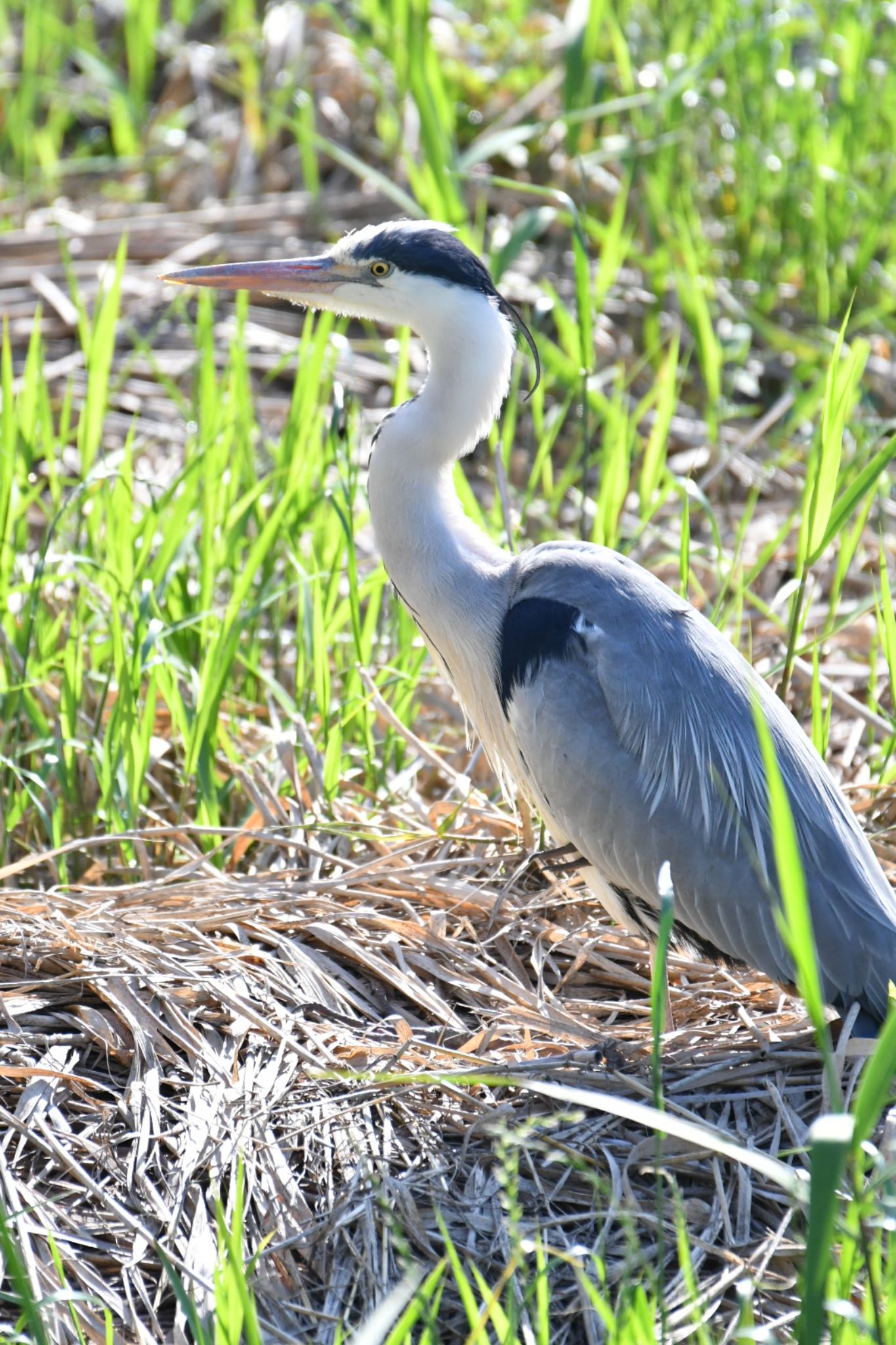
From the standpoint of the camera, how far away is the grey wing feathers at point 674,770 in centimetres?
260

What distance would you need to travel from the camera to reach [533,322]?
4.80 m

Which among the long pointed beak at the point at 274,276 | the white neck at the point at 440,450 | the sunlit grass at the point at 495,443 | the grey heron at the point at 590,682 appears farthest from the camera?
the long pointed beak at the point at 274,276

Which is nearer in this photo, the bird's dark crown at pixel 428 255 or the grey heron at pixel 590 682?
the grey heron at pixel 590 682

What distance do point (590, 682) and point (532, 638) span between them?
15cm

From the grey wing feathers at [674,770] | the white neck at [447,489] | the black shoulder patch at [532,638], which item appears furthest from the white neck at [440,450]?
the grey wing feathers at [674,770]

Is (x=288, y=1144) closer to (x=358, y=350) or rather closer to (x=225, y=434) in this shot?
(x=225, y=434)

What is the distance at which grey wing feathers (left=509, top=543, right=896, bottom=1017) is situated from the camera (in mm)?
2602

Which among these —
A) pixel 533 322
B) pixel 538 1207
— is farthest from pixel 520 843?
pixel 533 322

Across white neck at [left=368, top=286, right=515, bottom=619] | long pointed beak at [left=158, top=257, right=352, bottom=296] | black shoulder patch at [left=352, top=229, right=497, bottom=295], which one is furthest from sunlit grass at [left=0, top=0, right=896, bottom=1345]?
black shoulder patch at [left=352, top=229, right=497, bottom=295]

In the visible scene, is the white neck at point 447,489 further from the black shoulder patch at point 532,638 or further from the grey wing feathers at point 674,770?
the grey wing feathers at point 674,770

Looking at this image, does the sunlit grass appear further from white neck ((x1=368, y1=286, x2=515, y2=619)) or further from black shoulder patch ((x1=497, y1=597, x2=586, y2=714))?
black shoulder patch ((x1=497, y1=597, x2=586, y2=714))

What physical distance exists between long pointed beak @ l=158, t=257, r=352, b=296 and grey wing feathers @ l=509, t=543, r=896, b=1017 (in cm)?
82

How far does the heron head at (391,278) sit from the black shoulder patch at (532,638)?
53cm

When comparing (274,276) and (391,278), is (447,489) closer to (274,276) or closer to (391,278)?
(391,278)
